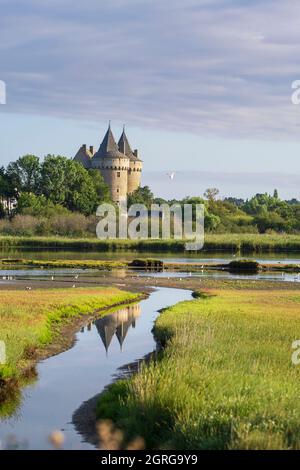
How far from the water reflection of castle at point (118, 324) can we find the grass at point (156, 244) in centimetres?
7993

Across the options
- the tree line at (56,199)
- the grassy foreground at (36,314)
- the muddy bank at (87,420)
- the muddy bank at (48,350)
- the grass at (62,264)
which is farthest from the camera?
the tree line at (56,199)

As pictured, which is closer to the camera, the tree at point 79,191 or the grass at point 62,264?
the grass at point 62,264

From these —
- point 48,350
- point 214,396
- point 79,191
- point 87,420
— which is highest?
point 79,191

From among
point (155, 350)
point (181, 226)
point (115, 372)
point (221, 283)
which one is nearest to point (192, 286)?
point (221, 283)

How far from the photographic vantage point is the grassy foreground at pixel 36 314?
28312 millimetres

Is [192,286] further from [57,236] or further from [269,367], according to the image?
[57,236]

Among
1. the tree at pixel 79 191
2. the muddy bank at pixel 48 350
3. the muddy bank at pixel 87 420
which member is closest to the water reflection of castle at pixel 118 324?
the muddy bank at pixel 48 350

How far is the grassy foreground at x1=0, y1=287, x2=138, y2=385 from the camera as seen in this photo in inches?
1115

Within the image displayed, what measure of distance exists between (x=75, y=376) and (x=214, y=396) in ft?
30.4

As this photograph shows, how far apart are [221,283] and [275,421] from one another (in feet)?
175

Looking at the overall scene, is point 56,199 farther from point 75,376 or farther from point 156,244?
point 75,376

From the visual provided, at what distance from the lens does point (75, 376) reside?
28.1 metres

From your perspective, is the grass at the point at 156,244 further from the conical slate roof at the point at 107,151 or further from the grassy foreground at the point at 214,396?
the grassy foreground at the point at 214,396

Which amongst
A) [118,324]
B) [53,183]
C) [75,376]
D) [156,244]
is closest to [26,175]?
[53,183]
